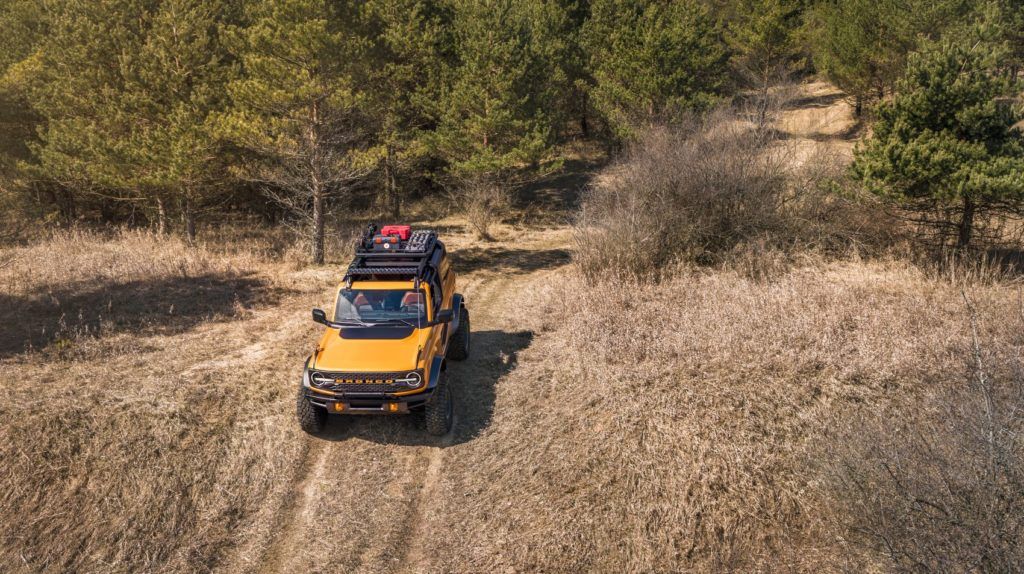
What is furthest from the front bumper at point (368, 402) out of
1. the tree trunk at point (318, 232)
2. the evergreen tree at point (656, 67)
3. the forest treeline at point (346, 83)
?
the evergreen tree at point (656, 67)

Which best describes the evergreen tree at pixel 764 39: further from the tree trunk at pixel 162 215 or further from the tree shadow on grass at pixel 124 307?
the tree trunk at pixel 162 215

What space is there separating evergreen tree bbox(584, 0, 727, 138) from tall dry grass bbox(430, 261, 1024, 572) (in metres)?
16.2

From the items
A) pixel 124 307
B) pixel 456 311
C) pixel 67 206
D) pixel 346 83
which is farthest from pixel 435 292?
pixel 67 206

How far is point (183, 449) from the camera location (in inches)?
314

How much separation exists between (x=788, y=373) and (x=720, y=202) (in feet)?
24.8

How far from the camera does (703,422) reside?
8.44 metres

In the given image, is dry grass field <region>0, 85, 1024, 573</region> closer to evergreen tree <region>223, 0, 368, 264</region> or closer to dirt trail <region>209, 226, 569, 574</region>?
dirt trail <region>209, 226, 569, 574</region>

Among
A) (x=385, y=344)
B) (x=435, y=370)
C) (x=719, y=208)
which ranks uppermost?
(x=719, y=208)

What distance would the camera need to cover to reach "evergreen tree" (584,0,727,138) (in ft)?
85.5

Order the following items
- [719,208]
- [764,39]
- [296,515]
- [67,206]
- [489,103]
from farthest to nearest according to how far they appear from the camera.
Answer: [764,39], [67,206], [489,103], [719,208], [296,515]

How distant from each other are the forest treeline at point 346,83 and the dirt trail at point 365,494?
28.4 feet

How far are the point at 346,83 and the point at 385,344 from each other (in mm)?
10601

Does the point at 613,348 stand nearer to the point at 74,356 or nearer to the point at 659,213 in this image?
the point at 659,213

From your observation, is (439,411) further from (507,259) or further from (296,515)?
(507,259)
